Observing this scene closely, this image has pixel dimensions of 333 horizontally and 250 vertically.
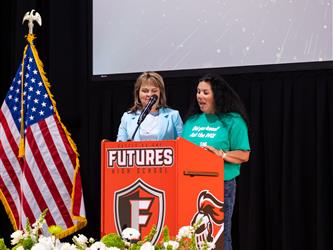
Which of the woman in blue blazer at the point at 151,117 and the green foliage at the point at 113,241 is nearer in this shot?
the green foliage at the point at 113,241

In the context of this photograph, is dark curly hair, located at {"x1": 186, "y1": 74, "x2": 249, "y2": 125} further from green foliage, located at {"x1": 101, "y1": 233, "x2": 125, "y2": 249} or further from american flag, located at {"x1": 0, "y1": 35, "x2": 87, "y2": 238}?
green foliage, located at {"x1": 101, "y1": 233, "x2": 125, "y2": 249}

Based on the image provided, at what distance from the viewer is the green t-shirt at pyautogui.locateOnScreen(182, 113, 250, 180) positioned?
3.01 metres

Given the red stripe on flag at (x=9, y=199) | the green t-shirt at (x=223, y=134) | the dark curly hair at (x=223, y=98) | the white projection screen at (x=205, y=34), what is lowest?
the red stripe on flag at (x=9, y=199)

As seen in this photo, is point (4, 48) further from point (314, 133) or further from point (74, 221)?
point (314, 133)

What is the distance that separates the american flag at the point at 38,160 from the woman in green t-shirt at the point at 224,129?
66.2 inches

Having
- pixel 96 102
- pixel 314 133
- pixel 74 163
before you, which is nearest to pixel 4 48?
pixel 96 102

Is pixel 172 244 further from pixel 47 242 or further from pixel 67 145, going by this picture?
pixel 67 145

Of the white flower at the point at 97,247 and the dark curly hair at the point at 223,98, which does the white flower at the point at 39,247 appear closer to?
the white flower at the point at 97,247

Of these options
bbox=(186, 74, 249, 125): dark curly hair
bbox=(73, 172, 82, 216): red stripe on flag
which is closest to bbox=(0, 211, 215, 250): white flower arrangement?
bbox=(186, 74, 249, 125): dark curly hair

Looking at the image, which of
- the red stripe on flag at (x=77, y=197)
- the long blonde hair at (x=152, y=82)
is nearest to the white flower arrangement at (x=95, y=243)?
the long blonde hair at (x=152, y=82)

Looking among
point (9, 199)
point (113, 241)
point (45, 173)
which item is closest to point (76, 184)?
point (45, 173)

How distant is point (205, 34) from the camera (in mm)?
4535

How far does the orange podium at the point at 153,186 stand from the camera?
2299 mm

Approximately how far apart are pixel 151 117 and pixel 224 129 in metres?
0.46
